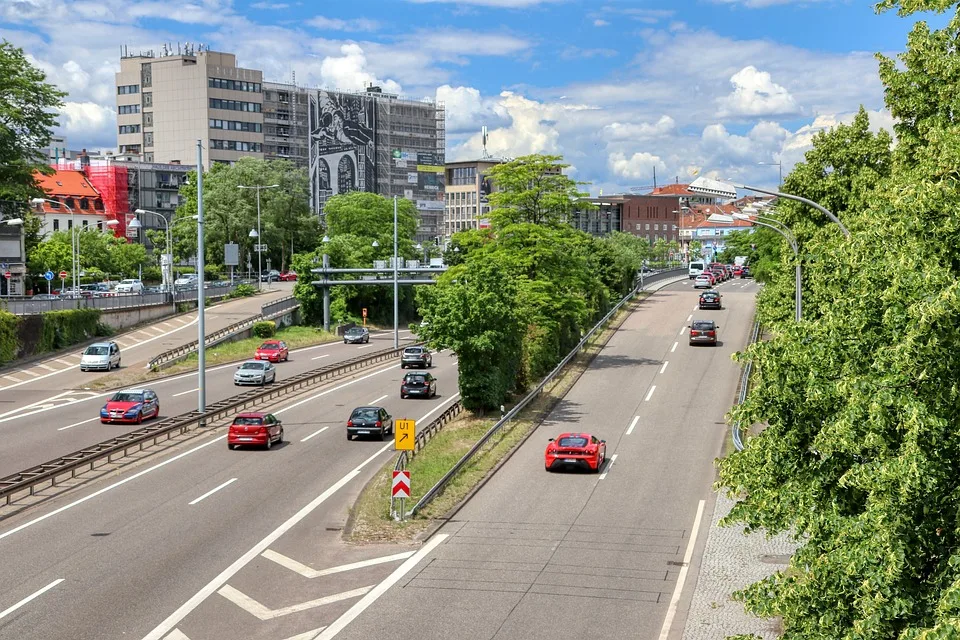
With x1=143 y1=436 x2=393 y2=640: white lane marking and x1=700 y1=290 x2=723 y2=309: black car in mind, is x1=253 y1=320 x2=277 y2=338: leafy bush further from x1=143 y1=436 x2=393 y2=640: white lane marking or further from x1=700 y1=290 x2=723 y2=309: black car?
x1=143 y1=436 x2=393 y2=640: white lane marking

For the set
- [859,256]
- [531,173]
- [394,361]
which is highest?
[531,173]

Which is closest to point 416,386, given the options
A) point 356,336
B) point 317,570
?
point 317,570

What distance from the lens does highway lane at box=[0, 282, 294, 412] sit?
2238 inches

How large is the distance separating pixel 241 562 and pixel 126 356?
4902cm

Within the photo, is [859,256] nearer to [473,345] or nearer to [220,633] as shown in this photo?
[220,633]

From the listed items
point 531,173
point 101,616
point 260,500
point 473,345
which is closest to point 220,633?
point 101,616

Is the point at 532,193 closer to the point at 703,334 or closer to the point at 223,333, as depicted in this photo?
the point at 703,334

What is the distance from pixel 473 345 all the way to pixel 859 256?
3385cm

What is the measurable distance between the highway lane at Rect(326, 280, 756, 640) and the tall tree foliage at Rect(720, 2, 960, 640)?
793cm

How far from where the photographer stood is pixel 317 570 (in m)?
24.3

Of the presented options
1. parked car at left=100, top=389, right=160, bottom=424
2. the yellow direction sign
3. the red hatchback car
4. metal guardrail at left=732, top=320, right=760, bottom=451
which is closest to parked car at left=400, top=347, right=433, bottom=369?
the red hatchback car

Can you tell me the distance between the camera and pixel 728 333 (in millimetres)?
72438

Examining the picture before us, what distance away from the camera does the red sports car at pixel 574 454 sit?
36094 mm


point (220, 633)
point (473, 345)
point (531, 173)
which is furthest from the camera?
point (531, 173)
